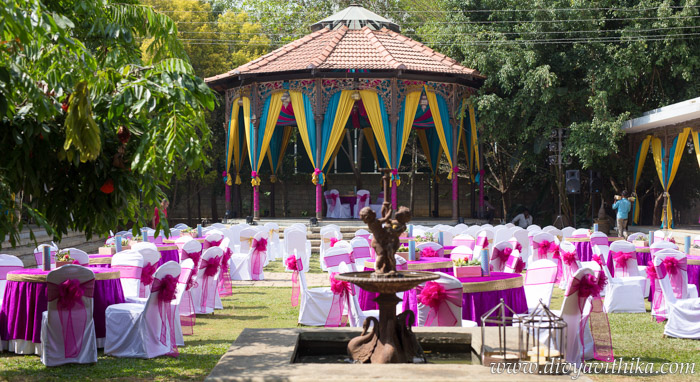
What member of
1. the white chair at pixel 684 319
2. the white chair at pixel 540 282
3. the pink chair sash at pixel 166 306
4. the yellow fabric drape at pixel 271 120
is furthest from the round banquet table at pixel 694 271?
the yellow fabric drape at pixel 271 120

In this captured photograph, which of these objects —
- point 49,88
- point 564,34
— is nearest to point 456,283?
point 49,88

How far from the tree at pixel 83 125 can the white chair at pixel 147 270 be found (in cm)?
260

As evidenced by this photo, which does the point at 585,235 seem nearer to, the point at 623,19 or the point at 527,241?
the point at 527,241

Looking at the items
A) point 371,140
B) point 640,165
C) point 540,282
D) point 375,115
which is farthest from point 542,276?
point 371,140

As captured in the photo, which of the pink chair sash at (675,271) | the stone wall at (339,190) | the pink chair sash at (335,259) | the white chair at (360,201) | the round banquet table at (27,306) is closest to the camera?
the round banquet table at (27,306)

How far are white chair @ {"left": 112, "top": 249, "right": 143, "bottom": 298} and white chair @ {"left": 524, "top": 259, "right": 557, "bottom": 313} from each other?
4.04 metres

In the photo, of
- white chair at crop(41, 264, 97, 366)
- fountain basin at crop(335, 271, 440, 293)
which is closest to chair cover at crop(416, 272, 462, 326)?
fountain basin at crop(335, 271, 440, 293)

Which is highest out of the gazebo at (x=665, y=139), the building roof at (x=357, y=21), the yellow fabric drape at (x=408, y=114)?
the building roof at (x=357, y=21)

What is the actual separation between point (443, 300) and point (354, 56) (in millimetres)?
14071

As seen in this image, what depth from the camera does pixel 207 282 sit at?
929 cm

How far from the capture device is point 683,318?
767 centimetres

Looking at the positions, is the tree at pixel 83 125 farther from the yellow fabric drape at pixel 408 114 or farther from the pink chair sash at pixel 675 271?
the yellow fabric drape at pixel 408 114

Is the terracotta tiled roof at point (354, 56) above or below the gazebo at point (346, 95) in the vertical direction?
above

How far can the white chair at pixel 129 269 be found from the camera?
8.02m
